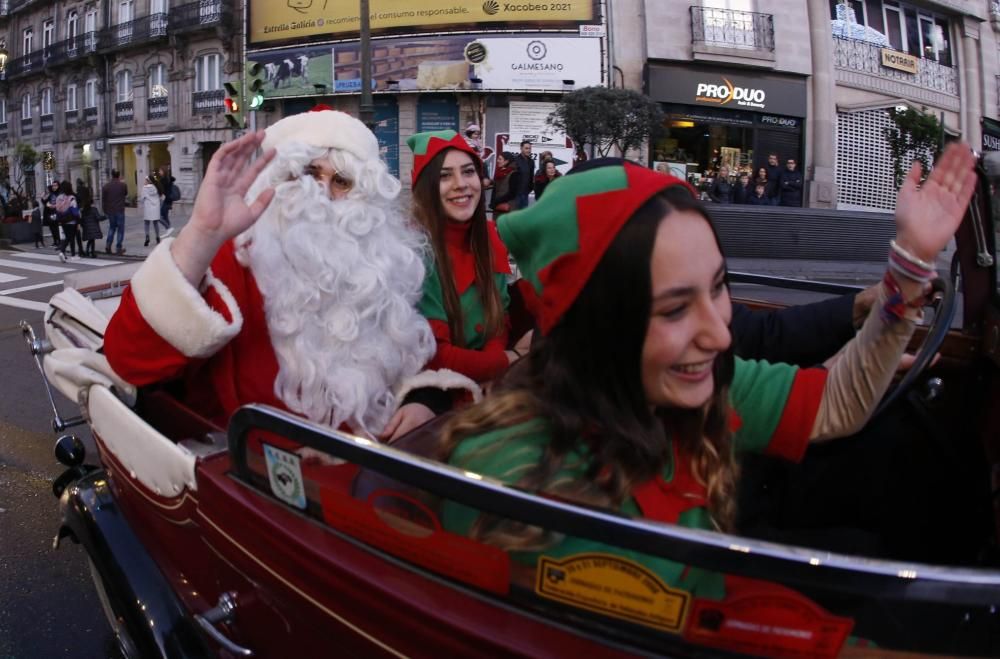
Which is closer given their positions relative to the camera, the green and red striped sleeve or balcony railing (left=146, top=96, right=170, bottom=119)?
the green and red striped sleeve

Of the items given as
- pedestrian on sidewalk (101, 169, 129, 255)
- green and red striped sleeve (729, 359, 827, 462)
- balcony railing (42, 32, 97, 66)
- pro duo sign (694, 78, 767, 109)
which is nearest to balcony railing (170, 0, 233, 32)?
balcony railing (42, 32, 97, 66)

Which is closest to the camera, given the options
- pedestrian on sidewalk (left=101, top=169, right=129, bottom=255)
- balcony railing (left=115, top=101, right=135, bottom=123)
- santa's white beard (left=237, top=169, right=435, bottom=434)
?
santa's white beard (left=237, top=169, right=435, bottom=434)

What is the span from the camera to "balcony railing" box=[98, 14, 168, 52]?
27516 mm

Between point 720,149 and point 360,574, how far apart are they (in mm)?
21971

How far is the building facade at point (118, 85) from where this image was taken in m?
26.2

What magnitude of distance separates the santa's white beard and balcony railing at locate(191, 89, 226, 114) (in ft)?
85.5

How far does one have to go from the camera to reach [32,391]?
214 inches

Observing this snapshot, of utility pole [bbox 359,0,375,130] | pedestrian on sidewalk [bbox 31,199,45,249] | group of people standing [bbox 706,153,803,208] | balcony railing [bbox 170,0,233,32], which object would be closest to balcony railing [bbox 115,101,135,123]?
balcony railing [bbox 170,0,233,32]

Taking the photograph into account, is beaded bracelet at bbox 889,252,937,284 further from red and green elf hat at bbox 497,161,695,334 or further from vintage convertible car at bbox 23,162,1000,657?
red and green elf hat at bbox 497,161,695,334

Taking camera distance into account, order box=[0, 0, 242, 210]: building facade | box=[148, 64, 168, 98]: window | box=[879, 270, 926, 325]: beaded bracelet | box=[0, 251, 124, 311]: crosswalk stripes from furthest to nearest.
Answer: box=[148, 64, 168, 98]: window
box=[0, 0, 242, 210]: building facade
box=[0, 251, 124, 311]: crosswalk stripes
box=[879, 270, 926, 325]: beaded bracelet

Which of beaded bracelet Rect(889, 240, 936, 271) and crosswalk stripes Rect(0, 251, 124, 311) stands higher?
crosswalk stripes Rect(0, 251, 124, 311)

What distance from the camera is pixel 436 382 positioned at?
7.69 feet

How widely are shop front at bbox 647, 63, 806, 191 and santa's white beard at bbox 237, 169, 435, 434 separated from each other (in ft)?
63.5

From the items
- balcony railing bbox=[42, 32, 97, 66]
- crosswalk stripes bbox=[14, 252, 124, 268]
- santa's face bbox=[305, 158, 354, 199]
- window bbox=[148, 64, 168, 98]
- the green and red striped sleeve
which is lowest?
the green and red striped sleeve
